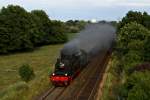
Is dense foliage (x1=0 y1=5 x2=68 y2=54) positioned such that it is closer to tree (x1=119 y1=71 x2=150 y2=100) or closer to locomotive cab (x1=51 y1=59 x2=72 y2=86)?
locomotive cab (x1=51 y1=59 x2=72 y2=86)

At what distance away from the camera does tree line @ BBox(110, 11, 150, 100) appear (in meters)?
30.4

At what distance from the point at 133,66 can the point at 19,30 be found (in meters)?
78.1

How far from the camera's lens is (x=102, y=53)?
85.9 metres

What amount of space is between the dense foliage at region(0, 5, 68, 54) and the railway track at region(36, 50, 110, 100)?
55145 millimetres

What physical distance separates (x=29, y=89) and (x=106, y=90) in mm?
9065

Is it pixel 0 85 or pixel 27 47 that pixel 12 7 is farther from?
pixel 0 85

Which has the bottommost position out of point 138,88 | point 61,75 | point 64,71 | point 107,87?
point 107,87

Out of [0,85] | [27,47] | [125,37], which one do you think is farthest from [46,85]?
[27,47]

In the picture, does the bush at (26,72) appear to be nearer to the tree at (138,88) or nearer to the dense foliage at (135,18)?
the tree at (138,88)

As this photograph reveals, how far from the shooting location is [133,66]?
44.9 meters

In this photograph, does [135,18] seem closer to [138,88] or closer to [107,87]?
[107,87]

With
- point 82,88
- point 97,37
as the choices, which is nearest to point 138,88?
point 82,88

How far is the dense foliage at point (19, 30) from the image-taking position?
115375 mm

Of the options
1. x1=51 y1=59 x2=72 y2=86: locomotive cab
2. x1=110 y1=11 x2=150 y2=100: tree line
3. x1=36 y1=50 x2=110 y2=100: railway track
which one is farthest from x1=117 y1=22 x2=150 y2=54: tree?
x1=51 y1=59 x2=72 y2=86: locomotive cab
